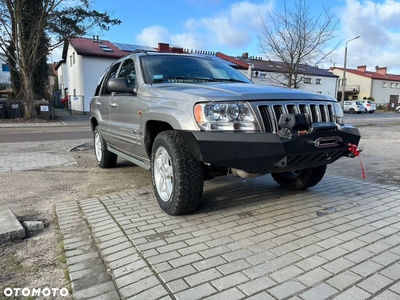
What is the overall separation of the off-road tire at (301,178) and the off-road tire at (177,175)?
165 cm

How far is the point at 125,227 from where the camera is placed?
3.19m

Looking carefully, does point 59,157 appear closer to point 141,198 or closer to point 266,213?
point 141,198

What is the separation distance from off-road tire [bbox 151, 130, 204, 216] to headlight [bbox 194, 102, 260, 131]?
43cm

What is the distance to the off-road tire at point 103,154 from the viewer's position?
5.91 m

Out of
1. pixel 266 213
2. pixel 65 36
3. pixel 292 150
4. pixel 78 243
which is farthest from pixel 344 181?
pixel 65 36

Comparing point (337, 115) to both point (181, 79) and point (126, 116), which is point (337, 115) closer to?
point (181, 79)

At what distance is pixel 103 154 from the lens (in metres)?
5.96

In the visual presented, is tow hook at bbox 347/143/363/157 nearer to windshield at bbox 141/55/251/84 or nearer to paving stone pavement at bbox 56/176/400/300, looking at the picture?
paving stone pavement at bbox 56/176/400/300

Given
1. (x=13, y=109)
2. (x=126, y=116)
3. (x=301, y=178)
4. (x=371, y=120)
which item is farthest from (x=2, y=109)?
(x=371, y=120)

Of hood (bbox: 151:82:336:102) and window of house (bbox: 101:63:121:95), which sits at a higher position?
window of house (bbox: 101:63:121:95)

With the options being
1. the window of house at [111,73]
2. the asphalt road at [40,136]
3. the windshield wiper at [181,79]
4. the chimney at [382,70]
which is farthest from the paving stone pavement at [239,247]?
the chimney at [382,70]

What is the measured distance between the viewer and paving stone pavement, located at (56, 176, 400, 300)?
2125 mm

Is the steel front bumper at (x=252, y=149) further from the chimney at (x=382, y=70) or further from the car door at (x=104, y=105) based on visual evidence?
the chimney at (x=382, y=70)

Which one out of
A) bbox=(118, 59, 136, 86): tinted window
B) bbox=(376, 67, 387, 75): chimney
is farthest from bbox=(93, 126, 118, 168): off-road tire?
bbox=(376, 67, 387, 75): chimney
